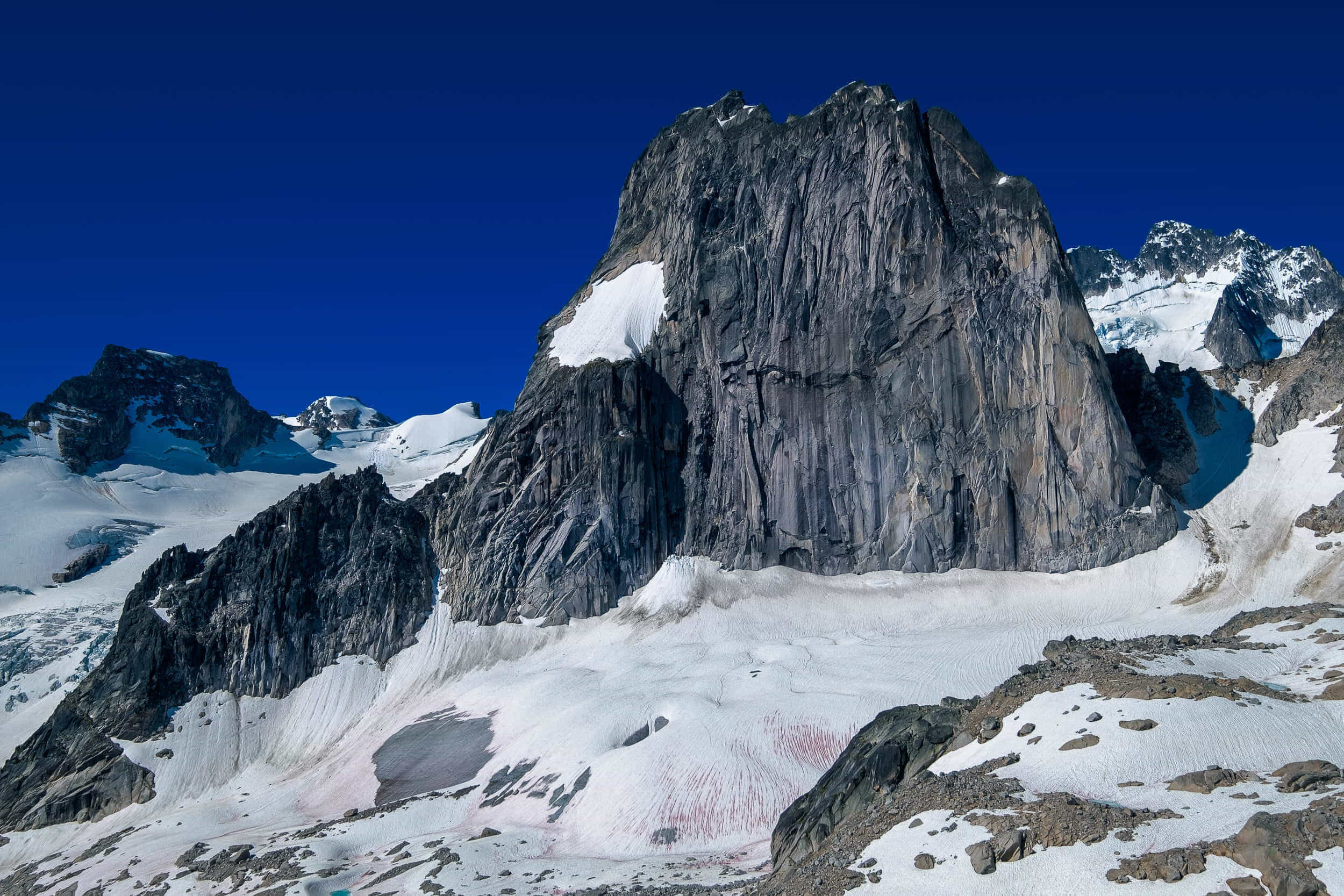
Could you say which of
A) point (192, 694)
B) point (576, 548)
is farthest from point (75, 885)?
point (576, 548)

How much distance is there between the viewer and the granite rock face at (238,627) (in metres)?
94.7

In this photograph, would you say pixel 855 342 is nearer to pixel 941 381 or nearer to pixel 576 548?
pixel 941 381

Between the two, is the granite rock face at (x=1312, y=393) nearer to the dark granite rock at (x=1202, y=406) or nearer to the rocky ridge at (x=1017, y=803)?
the dark granite rock at (x=1202, y=406)

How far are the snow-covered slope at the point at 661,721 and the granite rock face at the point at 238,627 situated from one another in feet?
8.22

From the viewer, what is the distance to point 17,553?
164 m

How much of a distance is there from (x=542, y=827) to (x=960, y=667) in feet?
106

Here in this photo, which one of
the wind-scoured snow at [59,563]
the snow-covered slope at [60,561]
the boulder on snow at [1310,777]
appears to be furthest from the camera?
the snow-covered slope at [60,561]

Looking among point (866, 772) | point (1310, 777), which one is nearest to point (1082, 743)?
point (1310, 777)

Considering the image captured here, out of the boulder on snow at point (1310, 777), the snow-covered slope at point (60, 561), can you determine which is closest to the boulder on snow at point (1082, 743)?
the boulder on snow at point (1310, 777)

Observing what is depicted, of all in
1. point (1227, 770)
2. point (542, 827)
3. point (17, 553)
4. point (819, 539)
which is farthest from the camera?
point (17, 553)

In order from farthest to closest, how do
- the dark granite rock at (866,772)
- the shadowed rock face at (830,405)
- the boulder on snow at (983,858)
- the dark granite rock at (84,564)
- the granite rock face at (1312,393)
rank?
the dark granite rock at (84,564) → the granite rock face at (1312,393) → the shadowed rock face at (830,405) → the dark granite rock at (866,772) → the boulder on snow at (983,858)

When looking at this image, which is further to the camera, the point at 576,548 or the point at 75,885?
the point at 576,548

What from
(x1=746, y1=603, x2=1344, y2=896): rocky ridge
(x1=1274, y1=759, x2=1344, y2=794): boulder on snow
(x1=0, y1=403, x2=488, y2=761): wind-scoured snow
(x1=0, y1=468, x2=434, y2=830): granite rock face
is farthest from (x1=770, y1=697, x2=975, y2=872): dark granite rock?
(x1=0, y1=403, x2=488, y2=761): wind-scoured snow

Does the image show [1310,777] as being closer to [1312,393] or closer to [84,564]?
[1312,393]
